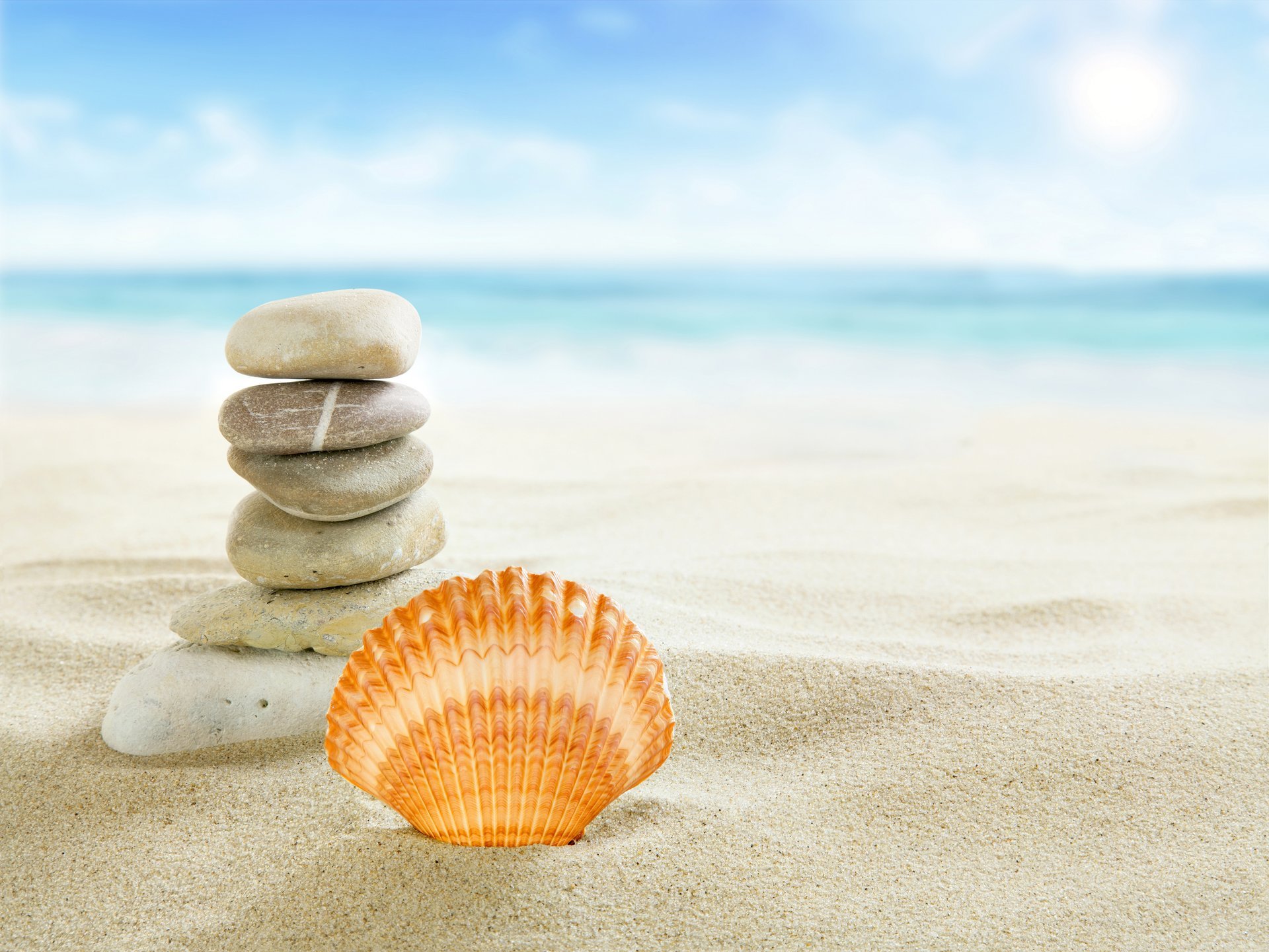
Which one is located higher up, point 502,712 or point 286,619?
point 502,712

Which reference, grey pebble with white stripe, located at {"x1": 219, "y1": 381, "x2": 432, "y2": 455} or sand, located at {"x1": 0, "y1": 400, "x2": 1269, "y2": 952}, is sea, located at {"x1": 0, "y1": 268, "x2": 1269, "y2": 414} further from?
grey pebble with white stripe, located at {"x1": 219, "y1": 381, "x2": 432, "y2": 455}

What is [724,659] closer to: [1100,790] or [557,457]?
[1100,790]

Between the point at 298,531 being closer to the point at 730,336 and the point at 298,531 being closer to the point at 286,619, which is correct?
the point at 286,619

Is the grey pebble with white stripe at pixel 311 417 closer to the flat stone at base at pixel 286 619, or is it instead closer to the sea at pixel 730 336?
the flat stone at base at pixel 286 619

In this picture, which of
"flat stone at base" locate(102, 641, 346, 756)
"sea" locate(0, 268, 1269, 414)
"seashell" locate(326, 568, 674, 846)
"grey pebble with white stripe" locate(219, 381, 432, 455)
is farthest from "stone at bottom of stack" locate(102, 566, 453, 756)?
"sea" locate(0, 268, 1269, 414)

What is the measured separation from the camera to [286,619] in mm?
2340

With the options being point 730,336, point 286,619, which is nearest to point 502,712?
point 286,619

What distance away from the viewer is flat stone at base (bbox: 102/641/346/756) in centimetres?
217

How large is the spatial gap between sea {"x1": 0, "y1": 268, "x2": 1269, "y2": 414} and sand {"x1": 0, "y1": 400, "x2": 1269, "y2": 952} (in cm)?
563

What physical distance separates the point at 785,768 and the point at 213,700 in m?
1.21

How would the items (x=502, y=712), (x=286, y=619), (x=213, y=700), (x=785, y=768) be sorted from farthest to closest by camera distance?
(x=286, y=619)
(x=213, y=700)
(x=785, y=768)
(x=502, y=712)

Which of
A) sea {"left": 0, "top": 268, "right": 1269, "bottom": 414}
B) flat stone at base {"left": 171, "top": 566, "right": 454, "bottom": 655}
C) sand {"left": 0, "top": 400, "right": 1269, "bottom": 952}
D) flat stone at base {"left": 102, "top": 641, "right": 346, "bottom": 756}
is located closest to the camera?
sand {"left": 0, "top": 400, "right": 1269, "bottom": 952}

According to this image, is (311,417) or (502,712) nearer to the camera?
(502,712)

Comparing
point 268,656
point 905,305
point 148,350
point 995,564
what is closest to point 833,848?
point 268,656
